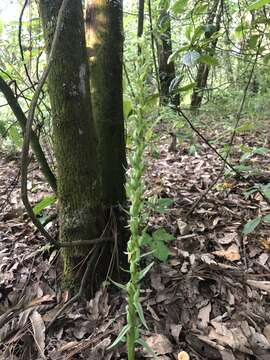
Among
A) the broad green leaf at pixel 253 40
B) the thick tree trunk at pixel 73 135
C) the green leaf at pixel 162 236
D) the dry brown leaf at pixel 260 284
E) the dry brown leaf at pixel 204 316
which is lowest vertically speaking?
the dry brown leaf at pixel 204 316

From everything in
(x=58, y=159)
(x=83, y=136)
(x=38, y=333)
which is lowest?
(x=38, y=333)

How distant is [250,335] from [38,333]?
33.5 inches

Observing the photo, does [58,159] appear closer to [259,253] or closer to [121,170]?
[121,170]

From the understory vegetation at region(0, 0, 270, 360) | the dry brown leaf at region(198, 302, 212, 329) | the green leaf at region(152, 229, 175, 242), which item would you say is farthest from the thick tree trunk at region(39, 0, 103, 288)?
the dry brown leaf at region(198, 302, 212, 329)

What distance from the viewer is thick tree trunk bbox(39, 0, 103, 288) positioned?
1326 millimetres

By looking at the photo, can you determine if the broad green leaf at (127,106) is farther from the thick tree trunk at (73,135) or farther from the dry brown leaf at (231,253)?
the dry brown leaf at (231,253)

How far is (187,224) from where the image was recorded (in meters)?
1.91

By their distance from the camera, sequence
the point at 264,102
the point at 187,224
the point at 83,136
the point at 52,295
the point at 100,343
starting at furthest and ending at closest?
the point at 264,102, the point at 187,224, the point at 52,295, the point at 83,136, the point at 100,343

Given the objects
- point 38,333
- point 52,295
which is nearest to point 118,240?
point 52,295

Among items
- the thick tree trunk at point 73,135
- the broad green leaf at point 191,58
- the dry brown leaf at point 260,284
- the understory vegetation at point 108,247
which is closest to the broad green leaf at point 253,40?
the understory vegetation at point 108,247

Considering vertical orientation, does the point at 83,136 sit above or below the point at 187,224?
above

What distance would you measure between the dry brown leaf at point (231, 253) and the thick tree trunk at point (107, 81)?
617 millimetres

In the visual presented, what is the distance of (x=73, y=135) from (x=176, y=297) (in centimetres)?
84

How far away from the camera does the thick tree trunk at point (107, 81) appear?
5.19 feet
